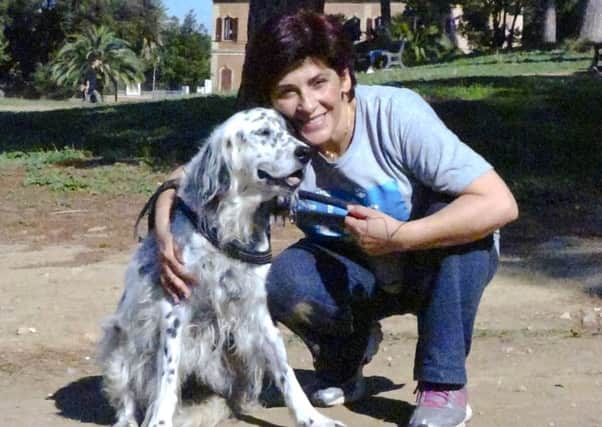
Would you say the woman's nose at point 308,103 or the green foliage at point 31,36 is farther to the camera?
the green foliage at point 31,36

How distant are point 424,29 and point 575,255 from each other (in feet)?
138

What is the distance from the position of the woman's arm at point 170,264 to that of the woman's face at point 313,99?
0.59 meters

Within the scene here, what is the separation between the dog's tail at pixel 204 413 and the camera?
193 inches

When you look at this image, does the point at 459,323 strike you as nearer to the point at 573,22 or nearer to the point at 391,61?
the point at 391,61

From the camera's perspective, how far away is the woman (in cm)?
450

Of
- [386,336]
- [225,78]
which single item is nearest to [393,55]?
[386,336]

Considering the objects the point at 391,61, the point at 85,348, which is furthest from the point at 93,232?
the point at 391,61

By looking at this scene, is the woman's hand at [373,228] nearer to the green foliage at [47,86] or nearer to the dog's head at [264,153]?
the dog's head at [264,153]

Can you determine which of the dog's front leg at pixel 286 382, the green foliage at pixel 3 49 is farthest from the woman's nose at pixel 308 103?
the green foliage at pixel 3 49

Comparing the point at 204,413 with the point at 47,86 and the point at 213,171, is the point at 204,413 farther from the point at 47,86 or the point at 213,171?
the point at 47,86

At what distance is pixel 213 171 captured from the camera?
4.58 m

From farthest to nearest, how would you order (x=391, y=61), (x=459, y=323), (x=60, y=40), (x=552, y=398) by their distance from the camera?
(x=60, y=40) < (x=391, y=61) < (x=552, y=398) < (x=459, y=323)

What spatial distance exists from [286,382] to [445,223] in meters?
0.93

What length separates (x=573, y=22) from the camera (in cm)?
4953
